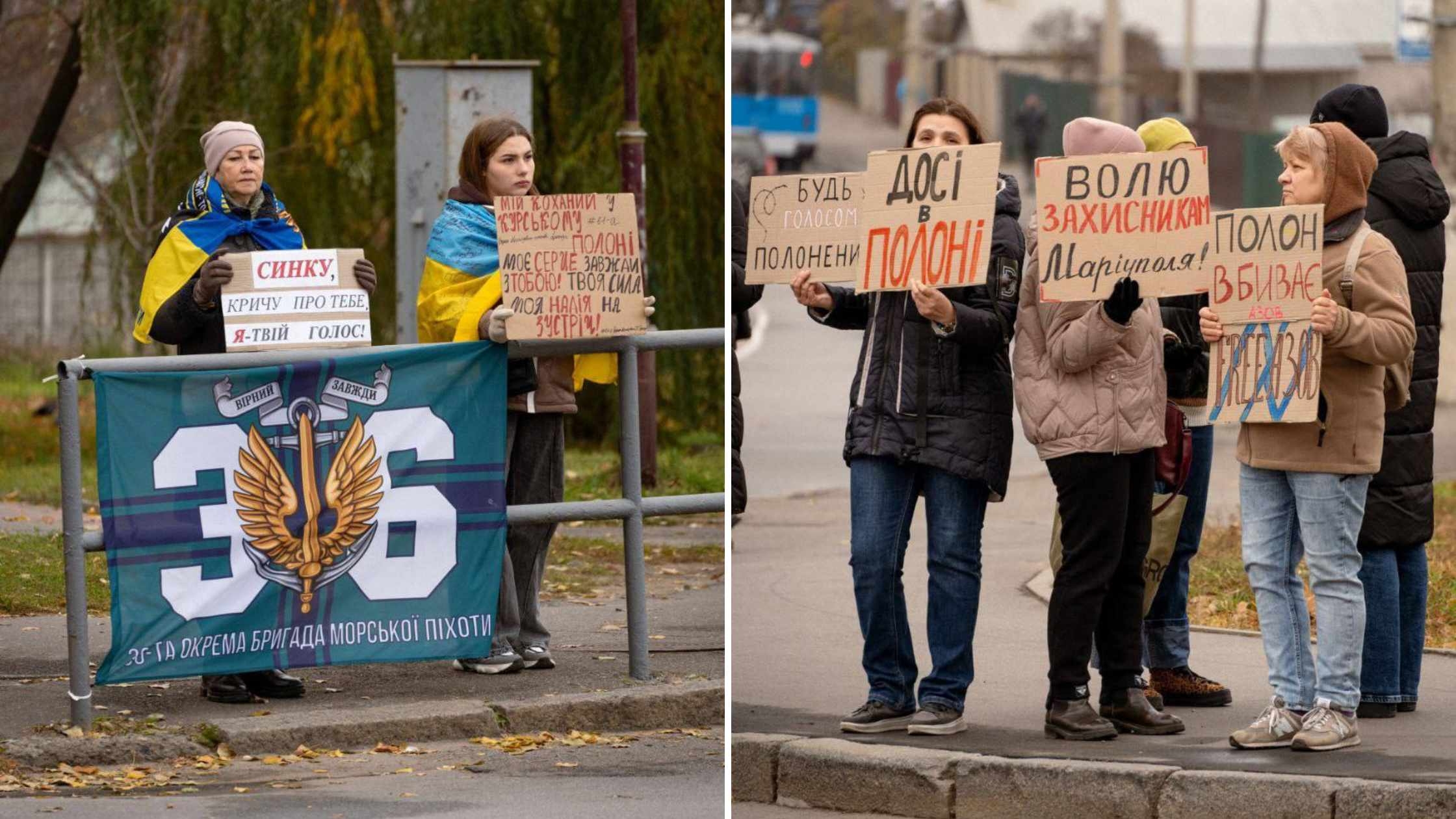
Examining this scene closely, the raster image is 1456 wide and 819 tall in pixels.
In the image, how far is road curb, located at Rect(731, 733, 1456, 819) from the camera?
6055mm

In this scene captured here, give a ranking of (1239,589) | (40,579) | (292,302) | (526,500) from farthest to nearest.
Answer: (40,579), (1239,589), (526,500), (292,302)

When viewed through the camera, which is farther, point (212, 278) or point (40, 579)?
point (40, 579)

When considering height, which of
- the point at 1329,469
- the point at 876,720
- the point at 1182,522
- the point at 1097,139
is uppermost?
the point at 1097,139

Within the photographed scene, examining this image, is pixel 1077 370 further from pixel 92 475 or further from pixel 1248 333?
pixel 92 475

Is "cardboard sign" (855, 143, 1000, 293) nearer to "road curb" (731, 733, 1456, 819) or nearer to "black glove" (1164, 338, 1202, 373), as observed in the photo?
"black glove" (1164, 338, 1202, 373)

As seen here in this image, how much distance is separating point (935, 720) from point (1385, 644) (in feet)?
4.87

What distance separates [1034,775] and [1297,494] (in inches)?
46.2

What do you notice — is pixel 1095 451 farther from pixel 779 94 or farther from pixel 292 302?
pixel 779 94

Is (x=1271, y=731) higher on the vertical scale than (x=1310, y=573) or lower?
lower

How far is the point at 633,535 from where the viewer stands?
7902mm

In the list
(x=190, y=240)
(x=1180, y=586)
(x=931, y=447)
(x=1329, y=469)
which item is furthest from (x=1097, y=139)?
(x=190, y=240)

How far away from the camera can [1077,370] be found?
669 centimetres

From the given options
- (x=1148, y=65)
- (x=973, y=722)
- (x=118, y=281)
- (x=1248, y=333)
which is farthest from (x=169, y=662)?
(x=1148, y=65)

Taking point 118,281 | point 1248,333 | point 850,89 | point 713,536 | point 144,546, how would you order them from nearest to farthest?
point 1248,333, point 144,546, point 713,536, point 118,281, point 850,89
